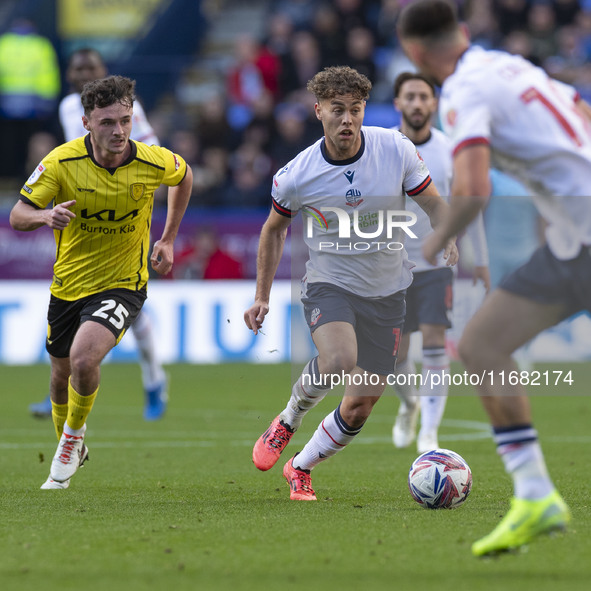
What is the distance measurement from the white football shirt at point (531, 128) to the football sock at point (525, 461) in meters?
0.73

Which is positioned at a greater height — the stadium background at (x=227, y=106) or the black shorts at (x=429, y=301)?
the stadium background at (x=227, y=106)

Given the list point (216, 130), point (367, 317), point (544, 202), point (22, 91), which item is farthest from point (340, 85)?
point (22, 91)

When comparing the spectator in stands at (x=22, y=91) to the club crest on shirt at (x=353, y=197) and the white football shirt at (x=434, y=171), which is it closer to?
the white football shirt at (x=434, y=171)

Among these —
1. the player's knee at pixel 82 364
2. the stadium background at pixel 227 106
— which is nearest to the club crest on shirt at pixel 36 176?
the player's knee at pixel 82 364

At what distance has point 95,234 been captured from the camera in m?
7.34

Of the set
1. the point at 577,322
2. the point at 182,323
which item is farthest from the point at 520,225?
the point at 182,323

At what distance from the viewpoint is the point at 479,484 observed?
7.36 meters

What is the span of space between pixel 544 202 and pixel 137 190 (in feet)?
10.2

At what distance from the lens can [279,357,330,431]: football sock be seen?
22.1 feet

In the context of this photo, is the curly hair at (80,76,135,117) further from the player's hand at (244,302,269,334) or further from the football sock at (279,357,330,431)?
the football sock at (279,357,330,431)

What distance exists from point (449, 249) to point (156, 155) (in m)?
1.99

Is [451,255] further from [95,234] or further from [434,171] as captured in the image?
[434,171]

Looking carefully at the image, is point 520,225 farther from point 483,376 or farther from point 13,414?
point 483,376

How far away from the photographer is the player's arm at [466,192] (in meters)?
4.61
